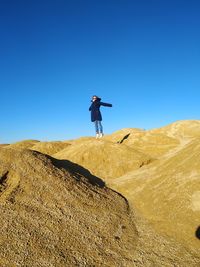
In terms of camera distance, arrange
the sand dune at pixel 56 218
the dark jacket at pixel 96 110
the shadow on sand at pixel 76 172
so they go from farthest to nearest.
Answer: the dark jacket at pixel 96 110 < the shadow on sand at pixel 76 172 < the sand dune at pixel 56 218

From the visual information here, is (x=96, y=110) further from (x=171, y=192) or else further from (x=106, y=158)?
(x=171, y=192)

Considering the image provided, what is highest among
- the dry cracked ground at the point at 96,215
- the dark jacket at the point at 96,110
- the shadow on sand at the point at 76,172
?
the dark jacket at the point at 96,110

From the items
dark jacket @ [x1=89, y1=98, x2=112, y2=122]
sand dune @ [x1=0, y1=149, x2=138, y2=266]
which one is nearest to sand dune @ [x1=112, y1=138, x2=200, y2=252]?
sand dune @ [x1=0, y1=149, x2=138, y2=266]

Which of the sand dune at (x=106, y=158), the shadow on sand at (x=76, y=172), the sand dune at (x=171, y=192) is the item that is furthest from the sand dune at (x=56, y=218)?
the sand dune at (x=106, y=158)

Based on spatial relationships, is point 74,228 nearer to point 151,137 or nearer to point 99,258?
point 99,258

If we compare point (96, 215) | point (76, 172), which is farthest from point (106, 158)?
point (96, 215)

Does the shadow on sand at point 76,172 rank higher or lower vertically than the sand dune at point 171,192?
higher

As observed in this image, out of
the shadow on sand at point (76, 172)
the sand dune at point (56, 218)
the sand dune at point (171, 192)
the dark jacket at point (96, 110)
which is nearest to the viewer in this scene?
the sand dune at point (56, 218)

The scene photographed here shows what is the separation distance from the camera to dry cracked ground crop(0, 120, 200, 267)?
14595 mm

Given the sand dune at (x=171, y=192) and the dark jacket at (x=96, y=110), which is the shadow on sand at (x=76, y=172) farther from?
the dark jacket at (x=96, y=110)

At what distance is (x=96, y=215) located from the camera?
18.6 meters

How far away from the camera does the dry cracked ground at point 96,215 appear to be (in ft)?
47.9

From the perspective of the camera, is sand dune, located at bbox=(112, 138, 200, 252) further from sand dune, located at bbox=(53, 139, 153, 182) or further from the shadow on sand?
sand dune, located at bbox=(53, 139, 153, 182)

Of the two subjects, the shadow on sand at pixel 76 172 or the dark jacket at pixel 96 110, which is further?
the dark jacket at pixel 96 110
